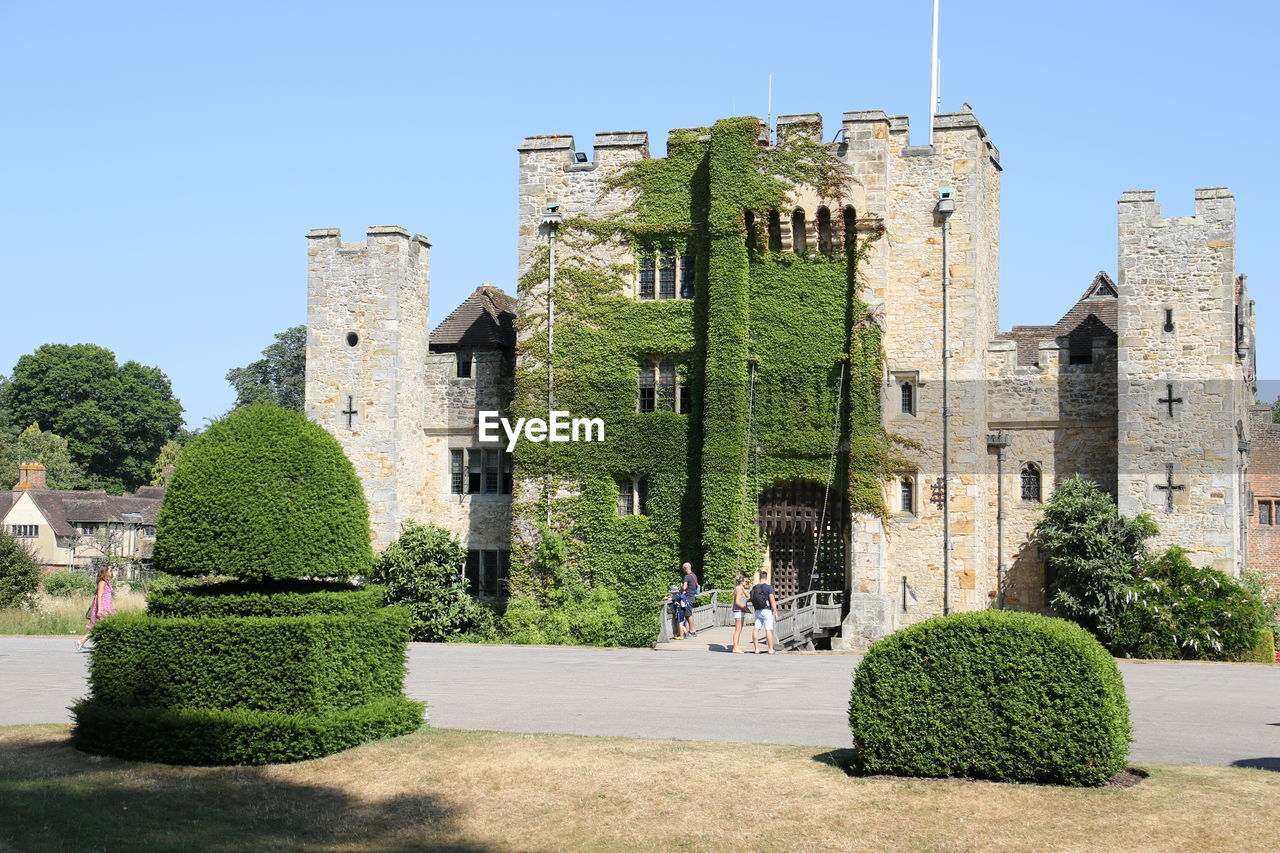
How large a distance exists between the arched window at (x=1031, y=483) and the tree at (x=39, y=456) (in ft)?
197

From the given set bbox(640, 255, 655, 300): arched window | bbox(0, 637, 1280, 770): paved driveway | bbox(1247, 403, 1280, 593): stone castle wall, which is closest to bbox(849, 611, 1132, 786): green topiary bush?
bbox(0, 637, 1280, 770): paved driveway

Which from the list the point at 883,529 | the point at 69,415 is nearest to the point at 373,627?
the point at 883,529

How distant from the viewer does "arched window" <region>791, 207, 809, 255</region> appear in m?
32.0

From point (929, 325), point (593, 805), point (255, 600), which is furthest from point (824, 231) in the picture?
point (593, 805)

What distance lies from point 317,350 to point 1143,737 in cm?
2431

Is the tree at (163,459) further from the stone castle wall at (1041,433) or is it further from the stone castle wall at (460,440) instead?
the stone castle wall at (1041,433)

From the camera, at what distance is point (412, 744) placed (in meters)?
15.1

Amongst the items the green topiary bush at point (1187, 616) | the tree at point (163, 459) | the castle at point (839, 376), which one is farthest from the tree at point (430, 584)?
the tree at point (163, 459)

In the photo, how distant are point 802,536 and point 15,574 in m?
20.6

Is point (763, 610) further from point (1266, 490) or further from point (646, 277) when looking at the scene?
point (1266, 490)

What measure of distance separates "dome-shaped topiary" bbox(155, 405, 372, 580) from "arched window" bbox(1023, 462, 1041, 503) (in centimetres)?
2005

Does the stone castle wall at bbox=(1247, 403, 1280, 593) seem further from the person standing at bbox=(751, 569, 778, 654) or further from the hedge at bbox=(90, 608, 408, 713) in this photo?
the hedge at bbox=(90, 608, 408, 713)

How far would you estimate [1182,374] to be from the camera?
3002 cm

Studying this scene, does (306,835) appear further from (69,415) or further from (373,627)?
(69,415)
